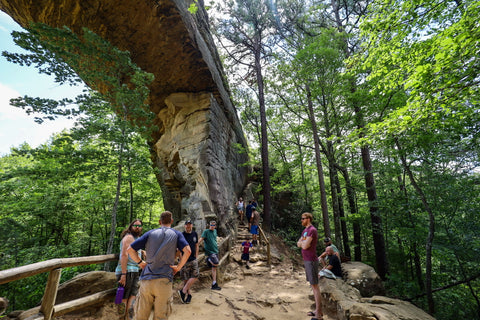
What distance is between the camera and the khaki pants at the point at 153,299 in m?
2.75

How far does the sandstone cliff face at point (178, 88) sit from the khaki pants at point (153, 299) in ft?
16.5

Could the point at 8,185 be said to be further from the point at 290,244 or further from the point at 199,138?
the point at 290,244

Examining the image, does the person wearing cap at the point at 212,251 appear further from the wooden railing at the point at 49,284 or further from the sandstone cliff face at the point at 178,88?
the wooden railing at the point at 49,284

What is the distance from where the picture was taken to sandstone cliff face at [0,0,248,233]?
7.04m

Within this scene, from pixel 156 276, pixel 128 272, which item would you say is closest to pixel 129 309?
pixel 128 272

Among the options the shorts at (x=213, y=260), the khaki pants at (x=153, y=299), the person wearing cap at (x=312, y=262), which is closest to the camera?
the khaki pants at (x=153, y=299)

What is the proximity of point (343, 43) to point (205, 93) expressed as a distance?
25.4 feet

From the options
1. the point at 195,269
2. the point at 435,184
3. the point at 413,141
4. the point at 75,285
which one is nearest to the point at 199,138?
the point at 195,269

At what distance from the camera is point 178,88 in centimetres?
1070

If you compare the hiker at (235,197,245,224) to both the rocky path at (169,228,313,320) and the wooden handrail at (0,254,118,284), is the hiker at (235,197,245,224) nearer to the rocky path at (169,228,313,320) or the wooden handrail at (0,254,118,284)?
the rocky path at (169,228,313,320)

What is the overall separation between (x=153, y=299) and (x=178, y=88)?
10047 mm

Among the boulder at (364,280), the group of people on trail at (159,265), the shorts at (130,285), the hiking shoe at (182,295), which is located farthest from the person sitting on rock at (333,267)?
the shorts at (130,285)

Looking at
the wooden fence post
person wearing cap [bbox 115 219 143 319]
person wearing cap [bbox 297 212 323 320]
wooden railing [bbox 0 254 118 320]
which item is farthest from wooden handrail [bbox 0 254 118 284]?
person wearing cap [bbox 297 212 323 320]

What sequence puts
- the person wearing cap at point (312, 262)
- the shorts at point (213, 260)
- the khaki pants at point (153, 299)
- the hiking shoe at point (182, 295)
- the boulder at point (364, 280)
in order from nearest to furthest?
1. the khaki pants at point (153, 299)
2. the person wearing cap at point (312, 262)
3. the hiking shoe at point (182, 295)
4. the shorts at point (213, 260)
5. the boulder at point (364, 280)
